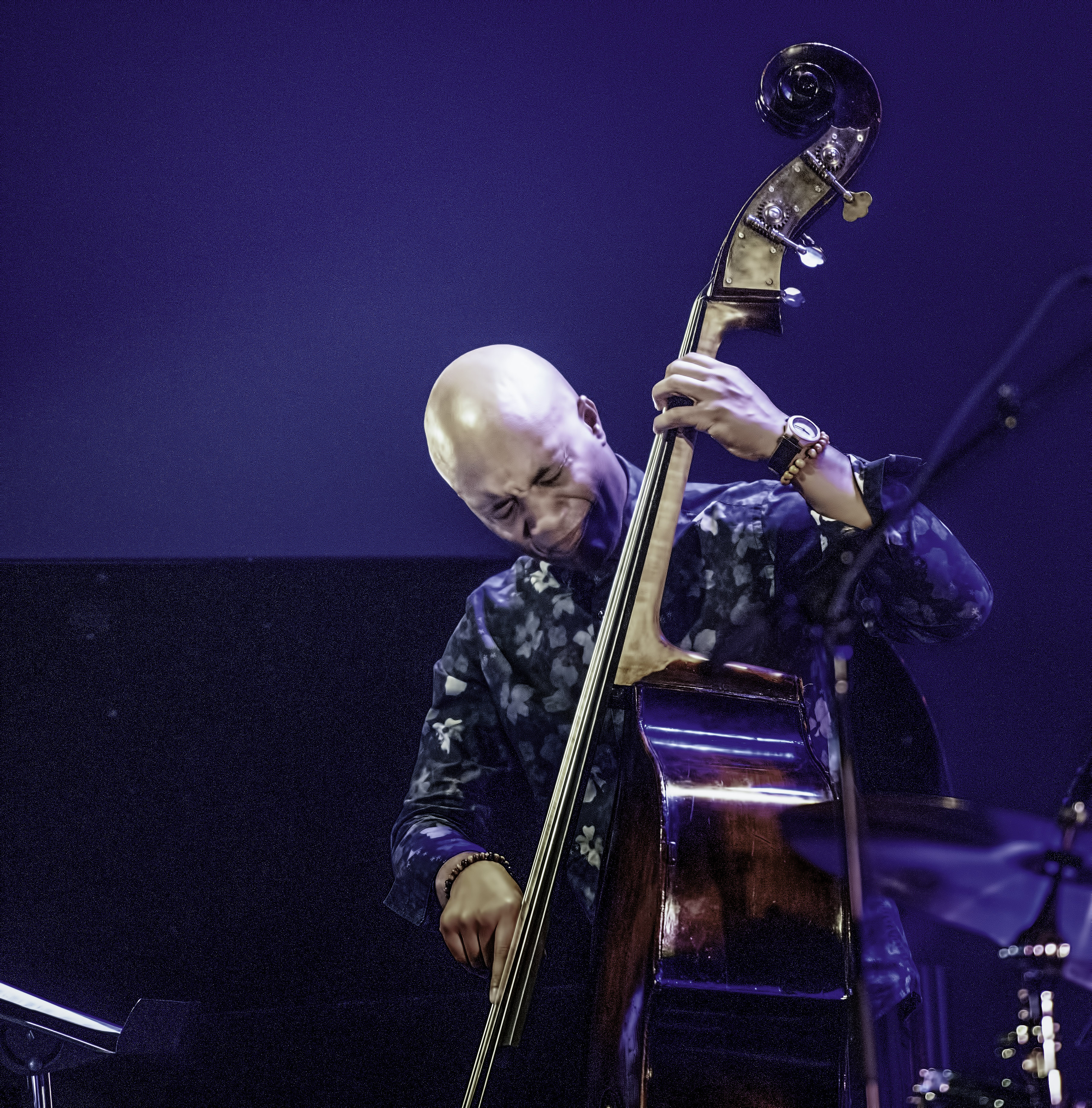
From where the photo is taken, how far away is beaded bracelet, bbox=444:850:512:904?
4.84ft

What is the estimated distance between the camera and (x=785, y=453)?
4.53 feet

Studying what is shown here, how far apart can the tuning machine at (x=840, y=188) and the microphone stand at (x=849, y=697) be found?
0.43 meters

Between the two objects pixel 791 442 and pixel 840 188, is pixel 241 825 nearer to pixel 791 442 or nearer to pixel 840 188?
pixel 791 442

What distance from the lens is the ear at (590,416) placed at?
5.90 feet

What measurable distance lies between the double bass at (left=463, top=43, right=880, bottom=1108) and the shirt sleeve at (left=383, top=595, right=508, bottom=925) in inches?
12.0

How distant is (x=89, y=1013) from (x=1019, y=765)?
183 cm

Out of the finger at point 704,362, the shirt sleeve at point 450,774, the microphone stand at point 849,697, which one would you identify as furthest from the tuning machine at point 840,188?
the shirt sleeve at point 450,774

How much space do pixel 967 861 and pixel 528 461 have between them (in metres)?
0.93

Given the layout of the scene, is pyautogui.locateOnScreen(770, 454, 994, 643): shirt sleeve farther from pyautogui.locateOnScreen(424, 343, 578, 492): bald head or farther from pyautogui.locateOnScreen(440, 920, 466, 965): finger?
pyautogui.locateOnScreen(440, 920, 466, 965): finger

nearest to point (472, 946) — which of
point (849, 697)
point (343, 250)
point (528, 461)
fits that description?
point (849, 697)

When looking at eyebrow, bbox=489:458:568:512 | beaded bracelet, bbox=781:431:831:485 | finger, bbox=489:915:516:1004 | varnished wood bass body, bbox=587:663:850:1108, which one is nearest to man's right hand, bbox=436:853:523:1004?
finger, bbox=489:915:516:1004

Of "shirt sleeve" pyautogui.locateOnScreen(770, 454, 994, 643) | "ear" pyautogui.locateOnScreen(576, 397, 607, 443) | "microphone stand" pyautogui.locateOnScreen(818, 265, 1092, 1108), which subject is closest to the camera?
"microphone stand" pyautogui.locateOnScreen(818, 265, 1092, 1108)

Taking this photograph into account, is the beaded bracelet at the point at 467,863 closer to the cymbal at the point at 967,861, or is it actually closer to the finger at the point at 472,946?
the finger at the point at 472,946

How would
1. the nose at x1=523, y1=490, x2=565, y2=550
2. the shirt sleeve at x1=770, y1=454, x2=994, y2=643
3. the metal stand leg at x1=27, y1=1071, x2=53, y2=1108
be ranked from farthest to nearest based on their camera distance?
the nose at x1=523, y1=490, x2=565, y2=550
the shirt sleeve at x1=770, y1=454, x2=994, y2=643
the metal stand leg at x1=27, y1=1071, x2=53, y2=1108
